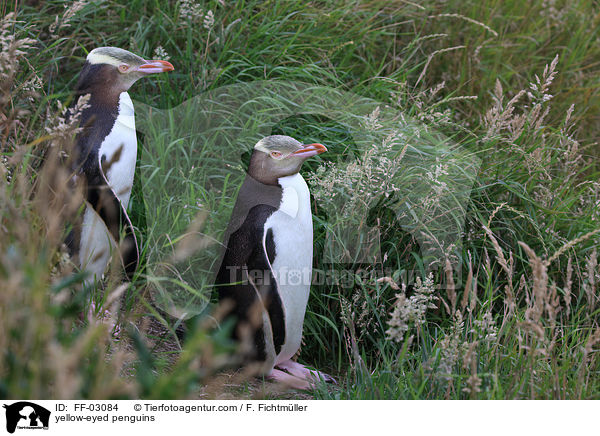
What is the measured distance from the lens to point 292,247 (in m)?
2.36

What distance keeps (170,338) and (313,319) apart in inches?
24.3

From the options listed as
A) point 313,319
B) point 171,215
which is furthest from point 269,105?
point 313,319

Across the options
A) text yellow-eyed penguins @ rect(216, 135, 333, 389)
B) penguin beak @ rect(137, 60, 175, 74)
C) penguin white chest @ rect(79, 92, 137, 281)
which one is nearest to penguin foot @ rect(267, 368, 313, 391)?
text yellow-eyed penguins @ rect(216, 135, 333, 389)

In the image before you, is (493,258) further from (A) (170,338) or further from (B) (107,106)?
(B) (107,106)

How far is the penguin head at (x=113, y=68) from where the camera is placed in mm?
2541

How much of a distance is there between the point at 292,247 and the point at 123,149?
2.73 ft

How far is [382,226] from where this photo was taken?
272cm

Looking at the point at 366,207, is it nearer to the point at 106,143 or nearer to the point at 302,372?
the point at 302,372

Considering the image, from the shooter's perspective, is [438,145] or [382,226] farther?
[438,145]
